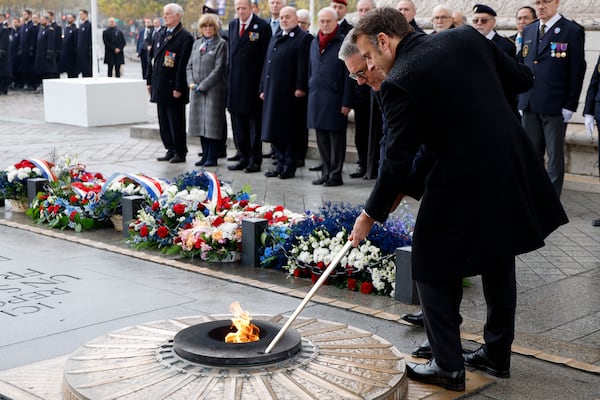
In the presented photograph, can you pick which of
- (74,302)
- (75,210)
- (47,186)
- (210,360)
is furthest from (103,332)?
(47,186)

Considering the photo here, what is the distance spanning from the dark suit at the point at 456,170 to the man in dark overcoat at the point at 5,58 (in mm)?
23528

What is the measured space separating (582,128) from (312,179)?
3.12 meters

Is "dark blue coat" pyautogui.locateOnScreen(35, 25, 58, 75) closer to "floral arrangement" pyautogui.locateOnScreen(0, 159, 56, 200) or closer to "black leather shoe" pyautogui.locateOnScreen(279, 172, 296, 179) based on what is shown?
"black leather shoe" pyautogui.locateOnScreen(279, 172, 296, 179)

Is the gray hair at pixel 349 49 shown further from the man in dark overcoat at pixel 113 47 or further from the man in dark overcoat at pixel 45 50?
the man in dark overcoat at pixel 113 47

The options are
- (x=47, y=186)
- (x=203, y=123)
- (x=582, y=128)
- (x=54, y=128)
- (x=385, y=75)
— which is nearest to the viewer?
(x=385, y=75)

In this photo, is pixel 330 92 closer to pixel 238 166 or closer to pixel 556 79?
pixel 238 166

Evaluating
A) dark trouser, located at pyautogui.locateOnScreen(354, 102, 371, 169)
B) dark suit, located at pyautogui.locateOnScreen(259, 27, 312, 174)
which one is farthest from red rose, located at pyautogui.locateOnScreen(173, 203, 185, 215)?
dark trouser, located at pyautogui.locateOnScreen(354, 102, 371, 169)

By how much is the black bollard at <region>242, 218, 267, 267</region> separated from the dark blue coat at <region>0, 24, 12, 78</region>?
20.9 meters

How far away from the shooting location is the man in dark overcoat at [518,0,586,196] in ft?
28.1

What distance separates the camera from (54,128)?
16.3 metres

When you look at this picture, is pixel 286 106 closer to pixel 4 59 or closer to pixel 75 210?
pixel 75 210

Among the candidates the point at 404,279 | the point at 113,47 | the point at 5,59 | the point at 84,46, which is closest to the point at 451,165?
the point at 404,279

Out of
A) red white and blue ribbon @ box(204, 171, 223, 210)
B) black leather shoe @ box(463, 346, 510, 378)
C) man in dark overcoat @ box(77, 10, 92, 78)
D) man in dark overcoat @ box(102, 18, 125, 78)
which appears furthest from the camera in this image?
man in dark overcoat @ box(102, 18, 125, 78)

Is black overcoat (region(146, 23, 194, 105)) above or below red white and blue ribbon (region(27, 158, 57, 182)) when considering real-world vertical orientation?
above
